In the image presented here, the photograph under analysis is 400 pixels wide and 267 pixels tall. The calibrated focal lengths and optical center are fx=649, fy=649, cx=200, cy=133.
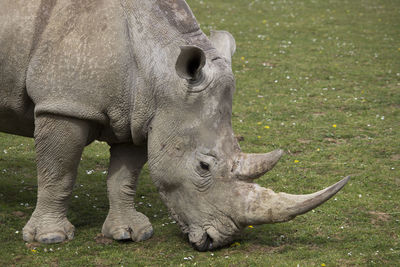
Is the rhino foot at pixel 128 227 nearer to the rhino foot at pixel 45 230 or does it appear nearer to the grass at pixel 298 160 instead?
the grass at pixel 298 160

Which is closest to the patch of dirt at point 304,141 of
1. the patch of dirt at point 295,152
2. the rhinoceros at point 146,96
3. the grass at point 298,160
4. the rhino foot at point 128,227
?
the grass at point 298,160

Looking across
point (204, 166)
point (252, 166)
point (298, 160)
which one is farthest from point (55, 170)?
point (298, 160)

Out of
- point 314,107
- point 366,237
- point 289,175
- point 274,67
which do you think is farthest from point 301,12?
point 366,237

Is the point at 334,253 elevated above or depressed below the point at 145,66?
below

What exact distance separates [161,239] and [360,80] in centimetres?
827

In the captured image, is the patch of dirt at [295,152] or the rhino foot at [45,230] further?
the patch of dirt at [295,152]

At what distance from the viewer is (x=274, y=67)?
14547 mm

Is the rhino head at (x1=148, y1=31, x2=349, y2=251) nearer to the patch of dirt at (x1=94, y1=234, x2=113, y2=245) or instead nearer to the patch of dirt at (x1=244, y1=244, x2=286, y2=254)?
the patch of dirt at (x1=244, y1=244, x2=286, y2=254)

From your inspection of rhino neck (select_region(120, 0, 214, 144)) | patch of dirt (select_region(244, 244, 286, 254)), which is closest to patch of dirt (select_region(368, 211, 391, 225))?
patch of dirt (select_region(244, 244, 286, 254))

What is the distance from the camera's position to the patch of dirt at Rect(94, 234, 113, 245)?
6.57 meters

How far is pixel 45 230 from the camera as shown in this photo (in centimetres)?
642

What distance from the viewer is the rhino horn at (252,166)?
5.80 meters

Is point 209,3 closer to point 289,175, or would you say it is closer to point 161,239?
point 289,175

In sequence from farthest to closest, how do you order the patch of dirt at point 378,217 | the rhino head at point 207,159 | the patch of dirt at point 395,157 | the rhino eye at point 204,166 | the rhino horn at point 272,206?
the patch of dirt at point 395,157
the patch of dirt at point 378,217
the rhino eye at point 204,166
the rhino head at point 207,159
the rhino horn at point 272,206
